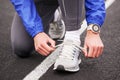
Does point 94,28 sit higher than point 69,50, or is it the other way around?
point 94,28

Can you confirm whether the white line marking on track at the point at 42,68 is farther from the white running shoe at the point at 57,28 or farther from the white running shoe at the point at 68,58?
the white running shoe at the point at 57,28

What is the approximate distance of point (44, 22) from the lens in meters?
2.85

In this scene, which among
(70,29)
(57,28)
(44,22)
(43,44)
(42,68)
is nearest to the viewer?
(43,44)

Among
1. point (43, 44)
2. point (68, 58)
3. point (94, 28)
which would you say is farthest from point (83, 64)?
point (43, 44)

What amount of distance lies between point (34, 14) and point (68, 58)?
405 millimetres

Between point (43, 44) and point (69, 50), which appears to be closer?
point (43, 44)

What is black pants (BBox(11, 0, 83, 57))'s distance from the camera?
7.58 feet

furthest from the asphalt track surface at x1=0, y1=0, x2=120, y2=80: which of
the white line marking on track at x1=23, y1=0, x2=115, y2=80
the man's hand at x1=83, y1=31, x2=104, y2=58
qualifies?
the man's hand at x1=83, y1=31, x2=104, y2=58

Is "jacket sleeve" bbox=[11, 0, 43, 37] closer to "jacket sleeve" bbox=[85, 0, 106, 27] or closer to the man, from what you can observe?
the man

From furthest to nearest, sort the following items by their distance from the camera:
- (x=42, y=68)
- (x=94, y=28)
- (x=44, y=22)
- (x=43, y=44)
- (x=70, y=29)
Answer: (x=44, y=22) → (x=42, y=68) → (x=70, y=29) → (x=94, y=28) → (x=43, y=44)

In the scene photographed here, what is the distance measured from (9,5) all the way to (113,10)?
4.02ft

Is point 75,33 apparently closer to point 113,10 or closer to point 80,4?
point 80,4

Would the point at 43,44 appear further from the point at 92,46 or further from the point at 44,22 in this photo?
the point at 44,22

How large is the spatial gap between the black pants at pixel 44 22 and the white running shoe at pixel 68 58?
0.12 m
